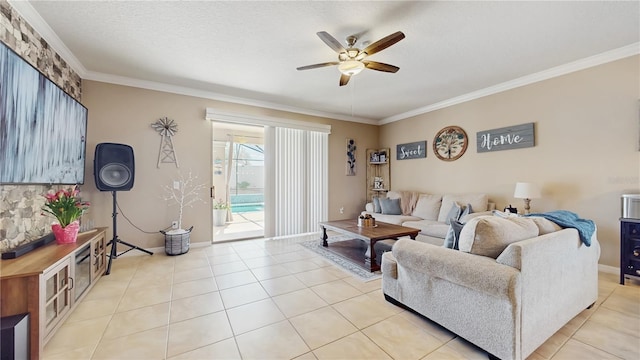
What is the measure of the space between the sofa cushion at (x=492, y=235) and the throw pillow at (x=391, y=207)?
3207 millimetres

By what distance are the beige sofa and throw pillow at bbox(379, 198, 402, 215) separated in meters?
0.14

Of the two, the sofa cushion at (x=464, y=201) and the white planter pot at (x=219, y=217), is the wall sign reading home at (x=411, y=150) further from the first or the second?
the white planter pot at (x=219, y=217)

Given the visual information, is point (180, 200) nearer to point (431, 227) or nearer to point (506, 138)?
point (431, 227)

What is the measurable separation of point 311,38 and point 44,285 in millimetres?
2969

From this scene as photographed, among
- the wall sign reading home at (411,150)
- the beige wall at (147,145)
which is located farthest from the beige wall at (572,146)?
the beige wall at (147,145)

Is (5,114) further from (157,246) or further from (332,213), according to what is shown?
(332,213)

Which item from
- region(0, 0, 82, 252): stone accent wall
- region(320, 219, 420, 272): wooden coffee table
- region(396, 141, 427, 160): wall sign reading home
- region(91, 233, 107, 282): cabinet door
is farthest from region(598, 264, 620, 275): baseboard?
region(0, 0, 82, 252): stone accent wall

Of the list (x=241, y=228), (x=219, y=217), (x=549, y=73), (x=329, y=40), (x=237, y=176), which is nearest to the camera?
(x=329, y=40)

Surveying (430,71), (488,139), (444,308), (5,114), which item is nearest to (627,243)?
(488,139)

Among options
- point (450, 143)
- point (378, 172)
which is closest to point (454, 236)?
point (450, 143)

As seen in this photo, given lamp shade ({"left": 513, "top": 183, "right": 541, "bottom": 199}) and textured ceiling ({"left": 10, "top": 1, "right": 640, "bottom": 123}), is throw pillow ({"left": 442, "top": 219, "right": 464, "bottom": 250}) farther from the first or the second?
lamp shade ({"left": 513, "top": 183, "right": 541, "bottom": 199})

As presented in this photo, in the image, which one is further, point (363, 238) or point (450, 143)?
point (450, 143)

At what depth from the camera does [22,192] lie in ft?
6.91

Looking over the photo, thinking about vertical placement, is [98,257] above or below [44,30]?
below
